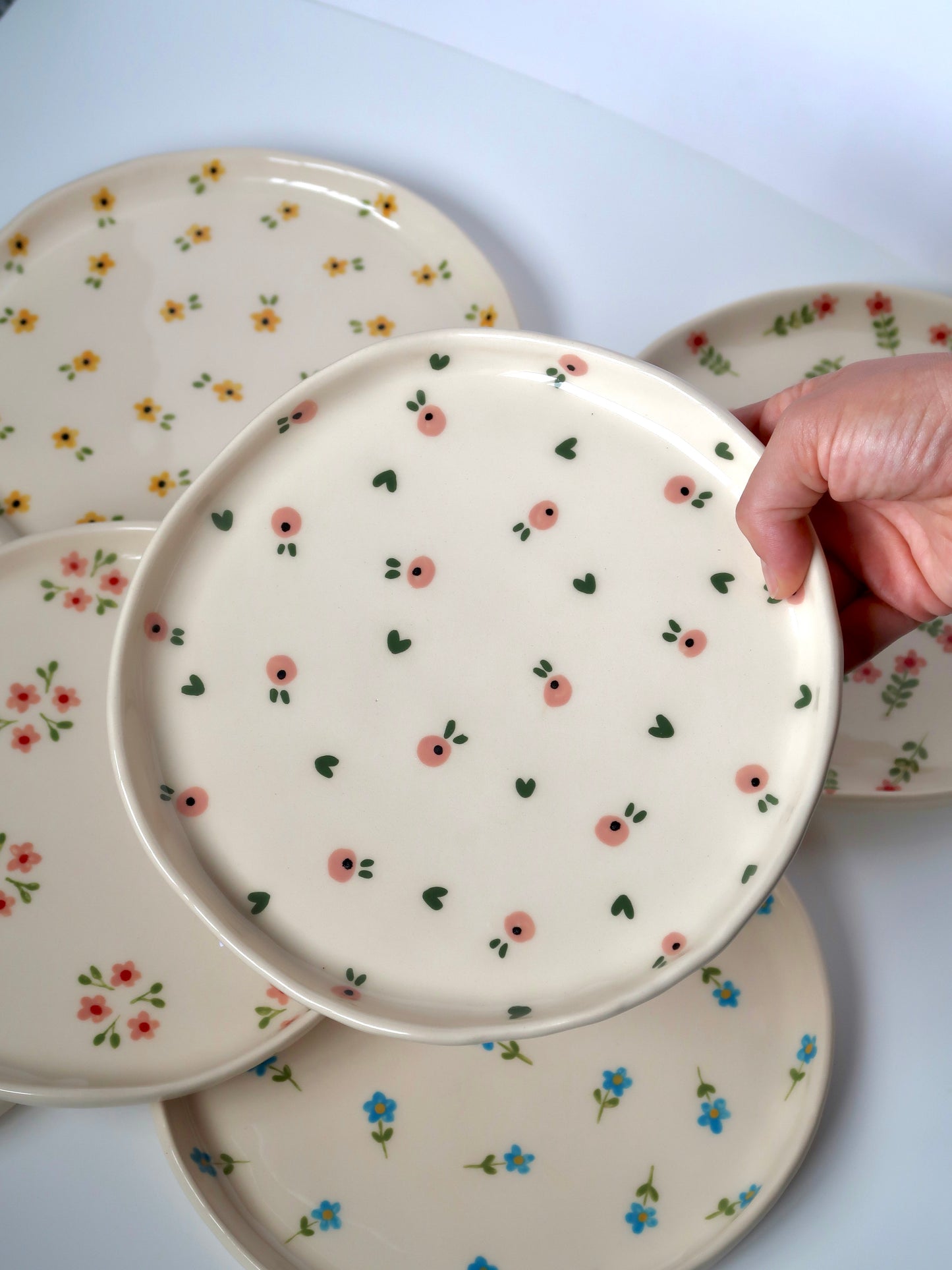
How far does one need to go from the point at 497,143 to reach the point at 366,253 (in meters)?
0.26

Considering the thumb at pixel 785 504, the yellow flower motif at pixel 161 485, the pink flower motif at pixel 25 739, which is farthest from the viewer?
the yellow flower motif at pixel 161 485

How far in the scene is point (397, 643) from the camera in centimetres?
71

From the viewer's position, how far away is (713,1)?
98 centimetres

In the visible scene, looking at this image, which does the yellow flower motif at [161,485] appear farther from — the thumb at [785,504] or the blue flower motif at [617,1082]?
the blue flower motif at [617,1082]

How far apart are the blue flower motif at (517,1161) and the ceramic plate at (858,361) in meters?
0.45

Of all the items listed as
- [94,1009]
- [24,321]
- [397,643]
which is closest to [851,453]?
[397,643]

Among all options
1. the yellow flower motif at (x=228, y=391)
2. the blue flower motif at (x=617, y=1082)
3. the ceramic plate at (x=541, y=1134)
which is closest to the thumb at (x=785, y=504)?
the ceramic plate at (x=541, y=1134)

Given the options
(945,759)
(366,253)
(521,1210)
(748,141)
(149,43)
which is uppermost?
(149,43)

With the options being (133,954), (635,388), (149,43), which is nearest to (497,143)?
(149,43)

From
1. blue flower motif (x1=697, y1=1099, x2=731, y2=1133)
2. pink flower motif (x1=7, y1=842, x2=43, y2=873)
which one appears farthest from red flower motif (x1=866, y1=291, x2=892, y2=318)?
pink flower motif (x1=7, y1=842, x2=43, y2=873)

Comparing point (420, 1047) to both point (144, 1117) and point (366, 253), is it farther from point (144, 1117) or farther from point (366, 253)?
point (366, 253)

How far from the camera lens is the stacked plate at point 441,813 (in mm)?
666

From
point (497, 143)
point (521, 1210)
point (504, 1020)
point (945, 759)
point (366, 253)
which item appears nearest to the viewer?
point (504, 1020)

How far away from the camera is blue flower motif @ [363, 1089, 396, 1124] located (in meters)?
0.85
